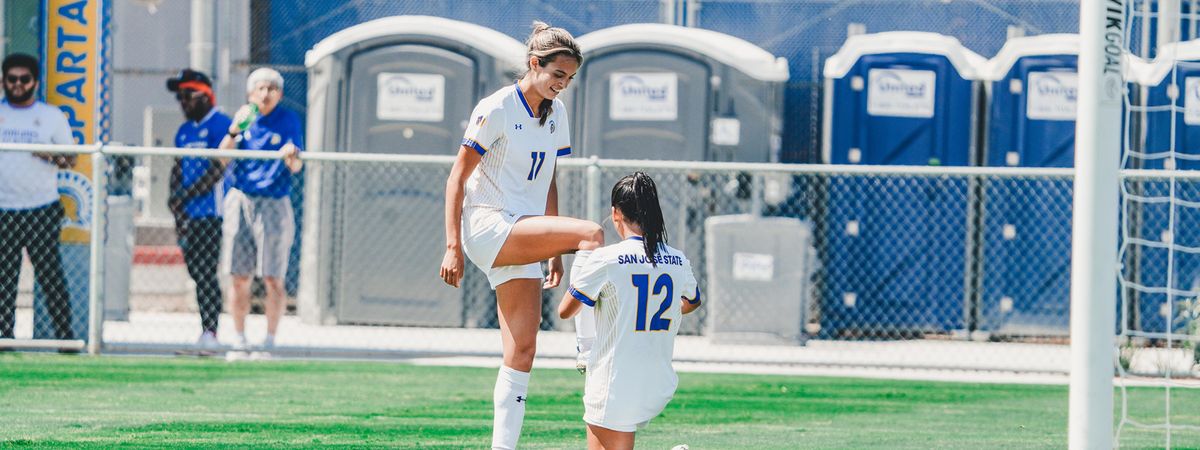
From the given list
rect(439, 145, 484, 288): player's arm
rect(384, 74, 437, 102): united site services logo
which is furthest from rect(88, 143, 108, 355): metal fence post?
rect(439, 145, 484, 288): player's arm

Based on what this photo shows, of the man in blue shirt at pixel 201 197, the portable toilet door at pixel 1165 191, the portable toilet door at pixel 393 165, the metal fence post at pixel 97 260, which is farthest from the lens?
the portable toilet door at pixel 393 165

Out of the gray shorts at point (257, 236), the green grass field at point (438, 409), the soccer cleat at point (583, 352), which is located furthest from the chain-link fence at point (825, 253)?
the soccer cleat at point (583, 352)

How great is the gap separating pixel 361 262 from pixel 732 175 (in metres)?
2.90

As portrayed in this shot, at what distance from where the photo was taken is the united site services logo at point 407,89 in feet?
39.8

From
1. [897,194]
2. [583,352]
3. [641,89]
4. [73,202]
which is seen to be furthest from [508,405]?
[897,194]

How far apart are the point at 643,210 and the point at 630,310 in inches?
12.9

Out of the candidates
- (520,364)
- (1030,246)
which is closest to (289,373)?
(520,364)

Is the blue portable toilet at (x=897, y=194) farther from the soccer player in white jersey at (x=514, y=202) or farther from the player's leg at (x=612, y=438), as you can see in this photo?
the player's leg at (x=612, y=438)

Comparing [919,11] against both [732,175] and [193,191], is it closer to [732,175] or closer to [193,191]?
[732,175]

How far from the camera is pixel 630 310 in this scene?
5.15 meters

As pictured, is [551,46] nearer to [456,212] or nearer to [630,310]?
[456,212]

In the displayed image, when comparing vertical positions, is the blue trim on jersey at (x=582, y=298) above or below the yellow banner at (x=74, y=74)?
below

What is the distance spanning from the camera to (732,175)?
39.8ft

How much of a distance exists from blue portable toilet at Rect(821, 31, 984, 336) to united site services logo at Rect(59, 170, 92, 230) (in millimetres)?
5350
